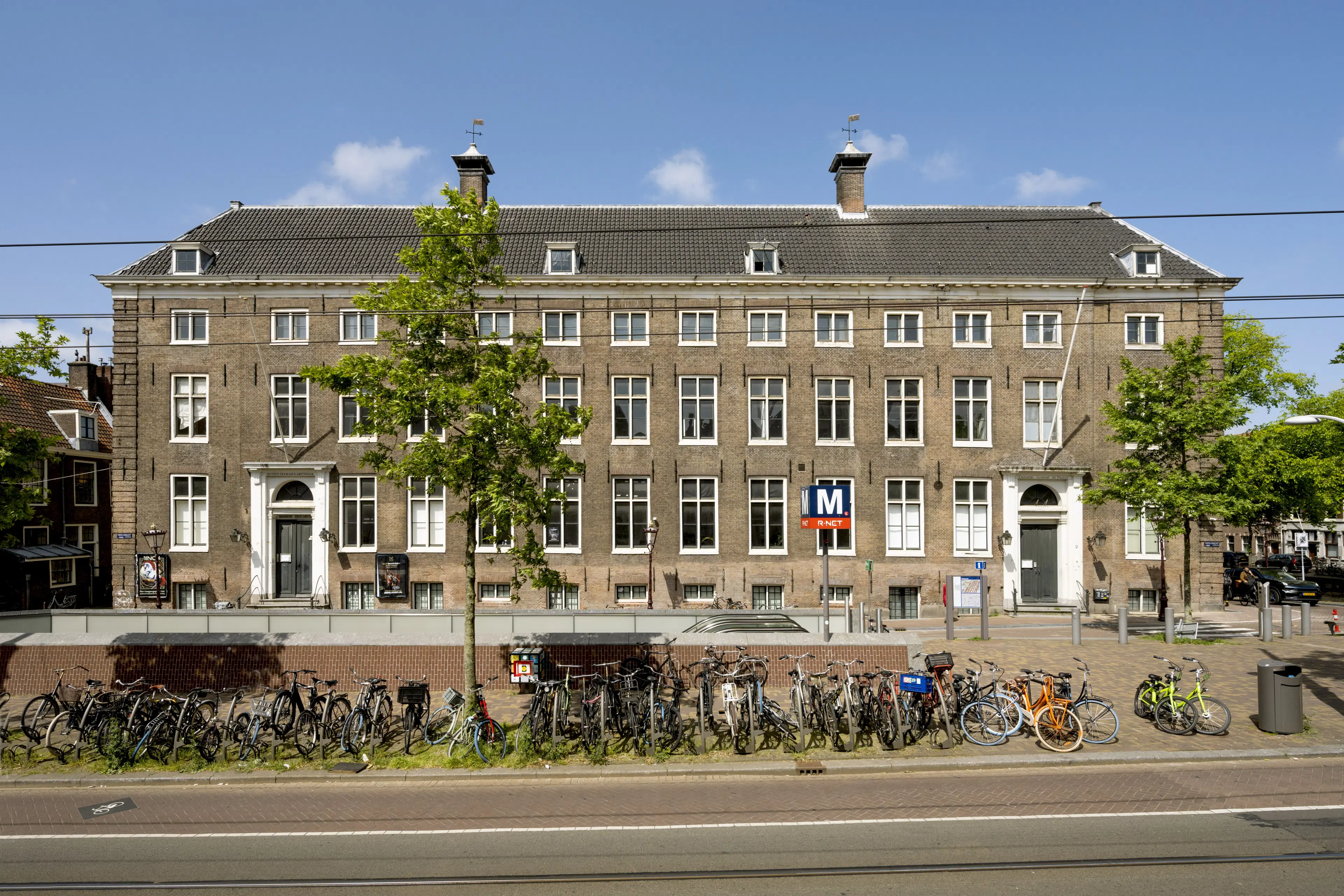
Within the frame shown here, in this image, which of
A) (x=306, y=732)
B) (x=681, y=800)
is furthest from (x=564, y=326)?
(x=681, y=800)

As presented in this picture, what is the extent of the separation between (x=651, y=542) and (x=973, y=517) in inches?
444

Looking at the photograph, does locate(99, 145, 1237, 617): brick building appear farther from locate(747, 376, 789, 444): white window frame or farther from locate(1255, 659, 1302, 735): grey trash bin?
locate(1255, 659, 1302, 735): grey trash bin

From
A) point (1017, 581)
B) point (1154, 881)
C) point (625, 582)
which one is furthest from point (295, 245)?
point (1154, 881)

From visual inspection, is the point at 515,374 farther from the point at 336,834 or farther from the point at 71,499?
the point at 71,499

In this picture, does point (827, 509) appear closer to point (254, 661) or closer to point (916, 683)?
point (916, 683)

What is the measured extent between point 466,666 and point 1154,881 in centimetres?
861

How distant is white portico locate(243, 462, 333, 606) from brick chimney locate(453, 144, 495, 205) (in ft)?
40.0

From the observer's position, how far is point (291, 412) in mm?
27391

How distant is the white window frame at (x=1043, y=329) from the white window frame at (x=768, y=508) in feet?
32.3

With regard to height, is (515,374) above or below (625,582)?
above

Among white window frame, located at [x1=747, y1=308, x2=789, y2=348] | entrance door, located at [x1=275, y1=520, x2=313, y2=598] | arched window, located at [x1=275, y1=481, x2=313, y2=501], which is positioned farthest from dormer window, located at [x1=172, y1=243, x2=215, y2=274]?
white window frame, located at [x1=747, y1=308, x2=789, y2=348]

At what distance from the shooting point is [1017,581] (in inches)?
1060

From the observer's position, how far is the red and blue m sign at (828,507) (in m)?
13.8

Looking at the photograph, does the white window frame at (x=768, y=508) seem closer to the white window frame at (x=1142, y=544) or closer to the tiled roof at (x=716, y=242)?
the tiled roof at (x=716, y=242)
